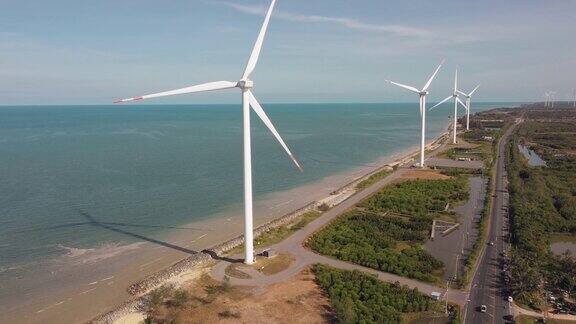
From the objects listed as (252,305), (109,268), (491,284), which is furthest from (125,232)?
(491,284)

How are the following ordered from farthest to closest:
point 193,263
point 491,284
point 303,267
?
point 193,263
point 303,267
point 491,284

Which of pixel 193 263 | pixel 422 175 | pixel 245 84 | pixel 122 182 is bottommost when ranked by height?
pixel 193 263

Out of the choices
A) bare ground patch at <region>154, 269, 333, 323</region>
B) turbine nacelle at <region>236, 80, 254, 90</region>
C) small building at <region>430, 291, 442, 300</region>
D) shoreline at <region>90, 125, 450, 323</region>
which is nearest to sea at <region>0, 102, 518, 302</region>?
shoreline at <region>90, 125, 450, 323</region>

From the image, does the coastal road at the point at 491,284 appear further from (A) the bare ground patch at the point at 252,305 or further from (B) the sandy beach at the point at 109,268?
(B) the sandy beach at the point at 109,268

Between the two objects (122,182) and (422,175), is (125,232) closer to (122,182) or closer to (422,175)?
(122,182)

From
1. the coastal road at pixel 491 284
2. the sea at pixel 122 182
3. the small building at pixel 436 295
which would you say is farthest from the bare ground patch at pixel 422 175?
the small building at pixel 436 295
